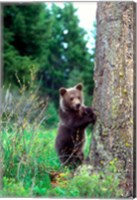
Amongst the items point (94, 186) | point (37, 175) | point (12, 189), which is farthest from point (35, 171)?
point (94, 186)

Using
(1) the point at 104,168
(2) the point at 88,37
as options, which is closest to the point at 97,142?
(1) the point at 104,168

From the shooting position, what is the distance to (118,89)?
167 inches

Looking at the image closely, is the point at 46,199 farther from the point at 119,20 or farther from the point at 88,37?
the point at 88,37

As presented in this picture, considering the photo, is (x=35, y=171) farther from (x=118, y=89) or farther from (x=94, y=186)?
(x=118, y=89)

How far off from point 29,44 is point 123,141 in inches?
233

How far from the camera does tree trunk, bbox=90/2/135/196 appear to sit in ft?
13.9

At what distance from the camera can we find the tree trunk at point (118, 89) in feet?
13.9

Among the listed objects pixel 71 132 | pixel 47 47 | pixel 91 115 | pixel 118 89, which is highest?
pixel 47 47

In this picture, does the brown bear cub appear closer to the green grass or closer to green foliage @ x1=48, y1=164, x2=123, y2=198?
the green grass

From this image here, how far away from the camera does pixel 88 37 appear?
10203 mm

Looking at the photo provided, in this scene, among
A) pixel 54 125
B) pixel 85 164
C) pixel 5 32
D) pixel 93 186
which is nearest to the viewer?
pixel 93 186

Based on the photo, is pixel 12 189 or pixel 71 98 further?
pixel 71 98

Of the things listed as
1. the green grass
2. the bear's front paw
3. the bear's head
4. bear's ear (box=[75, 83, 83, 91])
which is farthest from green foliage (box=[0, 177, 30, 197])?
bear's ear (box=[75, 83, 83, 91])

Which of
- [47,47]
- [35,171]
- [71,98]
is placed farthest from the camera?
[47,47]
